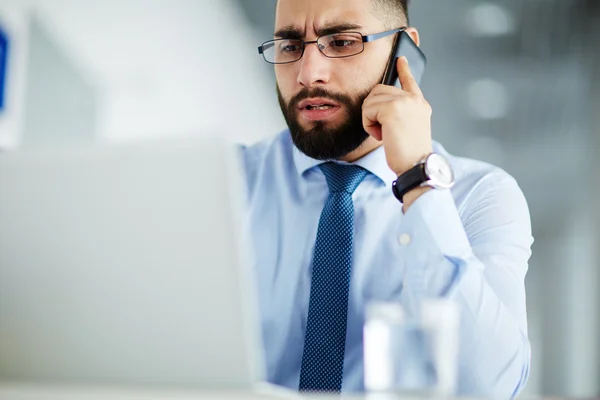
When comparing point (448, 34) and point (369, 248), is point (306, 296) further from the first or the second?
point (448, 34)

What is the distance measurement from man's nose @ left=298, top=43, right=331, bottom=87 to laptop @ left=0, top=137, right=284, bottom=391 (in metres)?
0.86

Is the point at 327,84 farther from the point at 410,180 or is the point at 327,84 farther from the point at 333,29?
the point at 410,180

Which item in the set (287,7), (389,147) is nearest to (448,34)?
(287,7)

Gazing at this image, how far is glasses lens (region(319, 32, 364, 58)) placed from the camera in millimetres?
1522

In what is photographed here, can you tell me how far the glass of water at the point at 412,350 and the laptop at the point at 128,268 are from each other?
5.1 inches

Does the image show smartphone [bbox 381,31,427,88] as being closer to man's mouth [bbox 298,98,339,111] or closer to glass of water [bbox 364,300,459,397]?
man's mouth [bbox 298,98,339,111]

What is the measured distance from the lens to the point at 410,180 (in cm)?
120

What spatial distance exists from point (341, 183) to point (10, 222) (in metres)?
0.83

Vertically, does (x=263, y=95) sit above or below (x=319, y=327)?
above

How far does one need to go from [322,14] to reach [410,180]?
56cm

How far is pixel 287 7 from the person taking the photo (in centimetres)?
160

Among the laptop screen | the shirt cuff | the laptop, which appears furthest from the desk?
the laptop screen

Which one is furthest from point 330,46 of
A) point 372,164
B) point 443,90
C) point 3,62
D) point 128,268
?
point 443,90

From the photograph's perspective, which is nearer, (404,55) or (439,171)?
(439,171)
